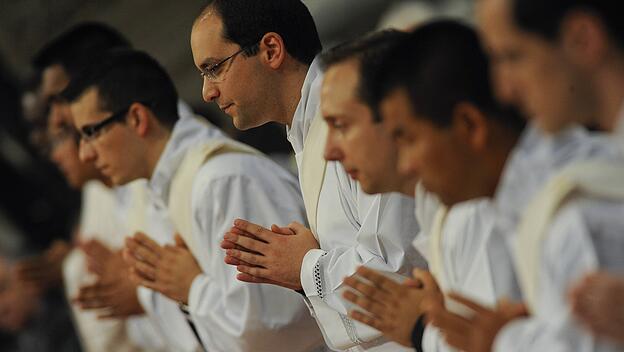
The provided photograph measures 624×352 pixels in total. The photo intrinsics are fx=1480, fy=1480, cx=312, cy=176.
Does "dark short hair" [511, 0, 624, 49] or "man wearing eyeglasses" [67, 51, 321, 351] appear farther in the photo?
"man wearing eyeglasses" [67, 51, 321, 351]

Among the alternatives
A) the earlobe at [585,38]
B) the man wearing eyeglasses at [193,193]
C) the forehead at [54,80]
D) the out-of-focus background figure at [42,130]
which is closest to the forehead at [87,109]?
the man wearing eyeglasses at [193,193]

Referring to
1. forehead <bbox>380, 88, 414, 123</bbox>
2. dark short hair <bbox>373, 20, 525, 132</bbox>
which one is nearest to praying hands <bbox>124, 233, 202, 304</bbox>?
forehead <bbox>380, 88, 414, 123</bbox>

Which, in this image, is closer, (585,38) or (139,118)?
(585,38)

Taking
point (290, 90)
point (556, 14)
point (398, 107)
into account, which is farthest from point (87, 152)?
point (556, 14)

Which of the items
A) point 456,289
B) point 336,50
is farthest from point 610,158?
point 336,50

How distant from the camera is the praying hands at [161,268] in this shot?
6117mm

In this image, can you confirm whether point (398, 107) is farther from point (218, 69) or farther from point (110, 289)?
point (110, 289)

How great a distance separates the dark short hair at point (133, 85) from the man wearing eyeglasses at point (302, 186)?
0.95 m

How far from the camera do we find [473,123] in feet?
12.5

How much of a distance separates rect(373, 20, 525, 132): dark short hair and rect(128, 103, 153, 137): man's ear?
2.88 metres

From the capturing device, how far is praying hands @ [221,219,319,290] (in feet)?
17.1

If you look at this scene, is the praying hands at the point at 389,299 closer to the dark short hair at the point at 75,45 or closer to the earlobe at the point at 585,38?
the earlobe at the point at 585,38

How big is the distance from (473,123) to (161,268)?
259 cm

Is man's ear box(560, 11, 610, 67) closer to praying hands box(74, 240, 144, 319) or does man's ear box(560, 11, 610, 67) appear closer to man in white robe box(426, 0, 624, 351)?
man in white robe box(426, 0, 624, 351)
